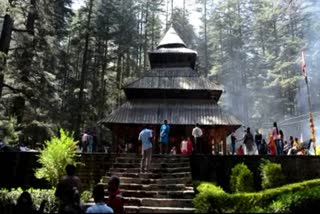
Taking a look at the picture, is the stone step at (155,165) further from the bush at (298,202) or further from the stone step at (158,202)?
the bush at (298,202)

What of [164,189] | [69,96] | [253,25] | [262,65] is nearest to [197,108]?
[164,189]

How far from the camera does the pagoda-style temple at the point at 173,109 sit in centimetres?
2069

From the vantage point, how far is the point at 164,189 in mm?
12125

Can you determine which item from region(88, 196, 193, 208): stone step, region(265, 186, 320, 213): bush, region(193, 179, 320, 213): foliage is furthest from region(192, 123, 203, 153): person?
region(265, 186, 320, 213): bush

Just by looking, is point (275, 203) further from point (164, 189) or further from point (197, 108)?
point (197, 108)

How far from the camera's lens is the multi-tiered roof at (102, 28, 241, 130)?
20.7 m

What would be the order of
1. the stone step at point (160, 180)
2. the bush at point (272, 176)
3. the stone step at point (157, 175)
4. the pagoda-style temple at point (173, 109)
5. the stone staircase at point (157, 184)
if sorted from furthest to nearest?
the pagoda-style temple at point (173, 109) < the bush at point (272, 176) < the stone step at point (157, 175) < the stone step at point (160, 180) < the stone staircase at point (157, 184)

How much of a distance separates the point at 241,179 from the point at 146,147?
11.5 feet

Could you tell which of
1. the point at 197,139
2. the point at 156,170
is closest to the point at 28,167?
the point at 156,170

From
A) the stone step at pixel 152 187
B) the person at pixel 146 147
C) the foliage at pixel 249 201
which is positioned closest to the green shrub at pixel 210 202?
the foliage at pixel 249 201

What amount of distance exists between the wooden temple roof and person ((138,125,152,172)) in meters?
7.34

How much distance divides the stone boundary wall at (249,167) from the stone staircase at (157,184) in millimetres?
650

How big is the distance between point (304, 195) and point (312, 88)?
113 feet

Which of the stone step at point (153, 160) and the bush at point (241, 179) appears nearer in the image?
the bush at point (241, 179)
